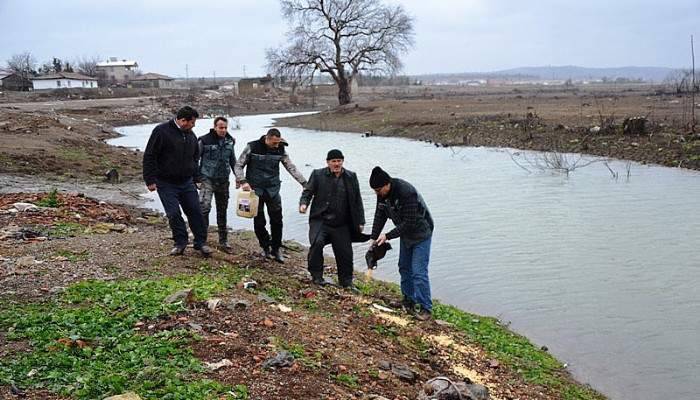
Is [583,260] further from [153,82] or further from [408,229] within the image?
[153,82]

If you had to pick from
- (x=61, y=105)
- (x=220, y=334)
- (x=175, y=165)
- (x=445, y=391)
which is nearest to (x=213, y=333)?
(x=220, y=334)

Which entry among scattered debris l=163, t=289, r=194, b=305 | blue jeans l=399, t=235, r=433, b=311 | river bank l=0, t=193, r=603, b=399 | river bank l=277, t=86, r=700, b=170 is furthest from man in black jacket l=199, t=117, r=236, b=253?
river bank l=277, t=86, r=700, b=170

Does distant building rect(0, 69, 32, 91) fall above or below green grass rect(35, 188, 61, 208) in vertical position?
above

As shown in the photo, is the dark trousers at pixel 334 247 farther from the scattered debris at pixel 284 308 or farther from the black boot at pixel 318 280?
the scattered debris at pixel 284 308

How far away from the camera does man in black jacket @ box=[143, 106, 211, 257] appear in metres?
8.62

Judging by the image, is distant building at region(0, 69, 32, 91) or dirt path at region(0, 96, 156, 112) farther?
distant building at region(0, 69, 32, 91)

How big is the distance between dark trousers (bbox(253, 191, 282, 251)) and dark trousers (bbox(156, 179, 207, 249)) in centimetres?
77

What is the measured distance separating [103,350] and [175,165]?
3432mm

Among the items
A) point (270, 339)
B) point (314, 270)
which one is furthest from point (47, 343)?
point (314, 270)

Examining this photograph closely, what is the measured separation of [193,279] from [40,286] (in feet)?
5.21

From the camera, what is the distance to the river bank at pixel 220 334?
17.5ft

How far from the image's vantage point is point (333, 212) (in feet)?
28.6

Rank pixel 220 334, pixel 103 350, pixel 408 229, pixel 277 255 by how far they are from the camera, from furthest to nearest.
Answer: pixel 277 255 → pixel 408 229 → pixel 220 334 → pixel 103 350

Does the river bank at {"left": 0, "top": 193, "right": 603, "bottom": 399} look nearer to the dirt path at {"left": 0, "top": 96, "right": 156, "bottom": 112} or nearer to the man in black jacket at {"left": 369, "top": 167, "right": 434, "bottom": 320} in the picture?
the man in black jacket at {"left": 369, "top": 167, "right": 434, "bottom": 320}
